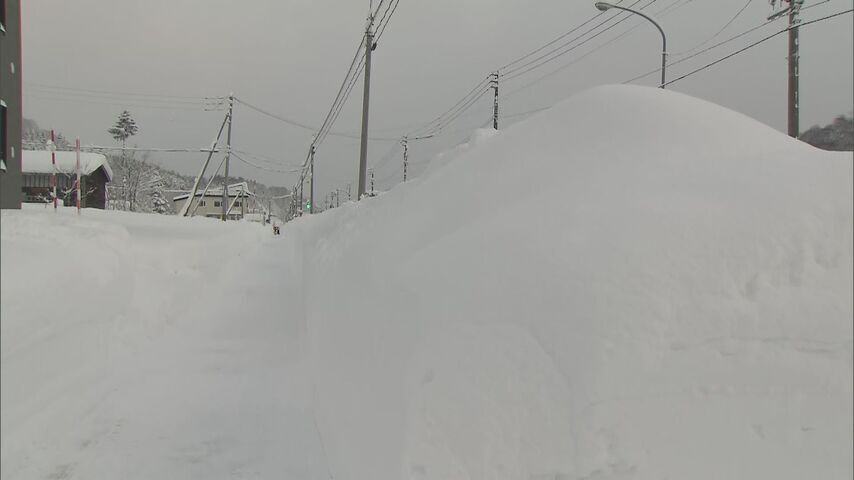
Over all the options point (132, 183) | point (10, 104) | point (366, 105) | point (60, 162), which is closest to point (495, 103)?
point (366, 105)

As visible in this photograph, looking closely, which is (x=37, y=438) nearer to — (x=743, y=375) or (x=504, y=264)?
(x=504, y=264)

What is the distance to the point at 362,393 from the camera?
3.48m

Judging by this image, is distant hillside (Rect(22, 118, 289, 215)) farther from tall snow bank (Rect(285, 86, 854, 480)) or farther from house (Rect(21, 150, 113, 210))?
tall snow bank (Rect(285, 86, 854, 480))

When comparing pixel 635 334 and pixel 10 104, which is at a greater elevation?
pixel 10 104

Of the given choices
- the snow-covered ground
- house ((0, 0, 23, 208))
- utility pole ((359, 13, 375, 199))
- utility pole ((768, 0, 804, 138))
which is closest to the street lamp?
utility pole ((768, 0, 804, 138))

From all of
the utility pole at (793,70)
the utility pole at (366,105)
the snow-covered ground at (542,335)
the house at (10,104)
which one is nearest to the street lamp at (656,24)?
the utility pole at (793,70)

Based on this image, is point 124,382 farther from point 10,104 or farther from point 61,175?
point 61,175

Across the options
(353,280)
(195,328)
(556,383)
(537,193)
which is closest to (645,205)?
(537,193)

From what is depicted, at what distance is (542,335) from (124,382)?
174 inches

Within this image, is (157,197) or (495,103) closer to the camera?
(495,103)

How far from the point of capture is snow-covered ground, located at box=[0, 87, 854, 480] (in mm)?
2252

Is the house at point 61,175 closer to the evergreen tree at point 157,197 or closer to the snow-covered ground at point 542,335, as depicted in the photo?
the evergreen tree at point 157,197

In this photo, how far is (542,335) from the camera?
248 cm

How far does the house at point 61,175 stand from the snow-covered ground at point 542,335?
27104mm
